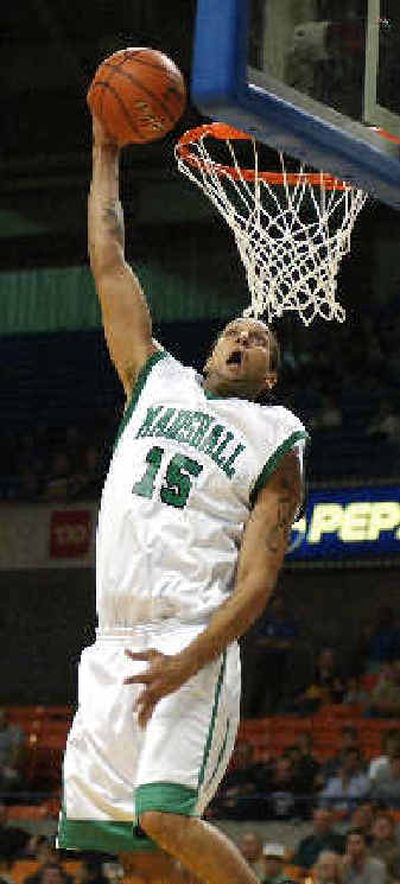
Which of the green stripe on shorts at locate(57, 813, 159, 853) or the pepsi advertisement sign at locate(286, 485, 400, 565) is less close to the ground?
the green stripe on shorts at locate(57, 813, 159, 853)

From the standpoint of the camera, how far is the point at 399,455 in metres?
17.0

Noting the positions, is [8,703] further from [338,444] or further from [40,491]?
[338,444]

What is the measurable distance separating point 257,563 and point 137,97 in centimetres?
134

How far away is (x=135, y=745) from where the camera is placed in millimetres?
4324

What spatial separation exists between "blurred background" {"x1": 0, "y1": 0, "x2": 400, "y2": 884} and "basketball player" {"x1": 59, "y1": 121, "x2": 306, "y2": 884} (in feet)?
29.5

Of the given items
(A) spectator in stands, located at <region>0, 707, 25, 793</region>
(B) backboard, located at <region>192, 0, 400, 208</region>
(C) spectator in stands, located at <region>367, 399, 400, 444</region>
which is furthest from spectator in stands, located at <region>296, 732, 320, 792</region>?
(B) backboard, located at <region>192, 0, 400, 208</region>

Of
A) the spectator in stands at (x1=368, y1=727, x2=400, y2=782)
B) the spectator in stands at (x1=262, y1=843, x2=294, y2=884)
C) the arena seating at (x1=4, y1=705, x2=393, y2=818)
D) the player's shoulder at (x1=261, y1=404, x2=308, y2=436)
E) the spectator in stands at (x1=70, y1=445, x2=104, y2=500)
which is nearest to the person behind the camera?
the player's shoulder at (x1=261, y1=404, x2=308, y2=436)

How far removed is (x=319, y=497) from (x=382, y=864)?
7.11m

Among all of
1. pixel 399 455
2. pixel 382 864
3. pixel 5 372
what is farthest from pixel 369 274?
pixel 382 864

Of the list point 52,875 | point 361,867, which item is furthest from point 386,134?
point 52,875

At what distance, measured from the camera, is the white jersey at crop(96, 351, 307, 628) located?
4402 millimetres

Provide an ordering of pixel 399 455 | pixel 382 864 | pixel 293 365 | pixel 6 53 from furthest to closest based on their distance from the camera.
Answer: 1. pixel 6 53
2. pixel 293 365
3. pixel 399 455
4. pixel 382 864

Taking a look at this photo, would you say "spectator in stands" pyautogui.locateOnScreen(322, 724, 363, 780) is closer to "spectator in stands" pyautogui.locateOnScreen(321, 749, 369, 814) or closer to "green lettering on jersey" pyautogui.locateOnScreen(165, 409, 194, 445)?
"spectator in stands" pyautogui.locateOnScreen(321, 749, 369, 814)

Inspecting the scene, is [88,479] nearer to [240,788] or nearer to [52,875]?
[240,788]
